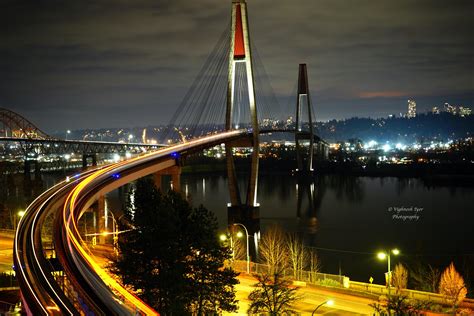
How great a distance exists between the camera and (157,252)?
14555mm

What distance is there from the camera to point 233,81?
40.1 m

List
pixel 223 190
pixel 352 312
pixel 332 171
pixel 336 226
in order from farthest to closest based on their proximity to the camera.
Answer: pixel 332 171 → pixel 223 190 → pixel 336 226 → pixel 352 312

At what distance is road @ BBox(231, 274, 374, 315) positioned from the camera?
17.5 metres

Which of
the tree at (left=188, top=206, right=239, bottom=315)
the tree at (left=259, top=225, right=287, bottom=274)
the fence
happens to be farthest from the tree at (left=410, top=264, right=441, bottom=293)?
the tree at (left=188, top=206, right=239, bottom=315)

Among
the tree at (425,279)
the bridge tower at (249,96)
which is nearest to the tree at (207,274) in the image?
the tree at (425,279)

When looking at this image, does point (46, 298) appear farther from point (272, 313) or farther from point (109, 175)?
point (109, 175)

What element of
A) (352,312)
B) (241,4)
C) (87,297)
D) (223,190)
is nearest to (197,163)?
(223,190)

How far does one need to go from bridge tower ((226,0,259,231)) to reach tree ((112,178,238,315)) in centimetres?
2466

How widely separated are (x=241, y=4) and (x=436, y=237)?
20403 mm

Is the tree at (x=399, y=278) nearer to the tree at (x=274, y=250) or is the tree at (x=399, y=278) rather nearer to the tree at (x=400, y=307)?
the tree at (x=400, y=307)

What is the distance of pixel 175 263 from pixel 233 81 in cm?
2681

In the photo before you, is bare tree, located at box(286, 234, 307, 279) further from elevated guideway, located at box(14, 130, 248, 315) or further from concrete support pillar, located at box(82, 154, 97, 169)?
concrete support pillar, located at box(82, 154, 97, 169)

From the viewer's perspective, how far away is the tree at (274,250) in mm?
23100

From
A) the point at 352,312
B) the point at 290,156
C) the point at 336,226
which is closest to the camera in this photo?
the point at 352,312
